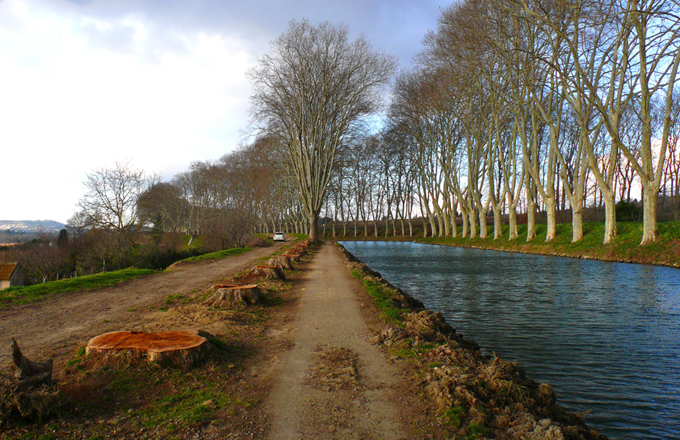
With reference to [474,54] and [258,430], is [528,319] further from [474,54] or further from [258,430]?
[474,54]

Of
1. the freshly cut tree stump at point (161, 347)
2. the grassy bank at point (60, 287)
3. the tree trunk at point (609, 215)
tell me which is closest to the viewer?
the freshly cut tree stump at point (161, 347)

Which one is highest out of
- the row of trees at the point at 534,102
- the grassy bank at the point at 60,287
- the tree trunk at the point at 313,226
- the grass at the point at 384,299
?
the row of trees at the point at 534,102

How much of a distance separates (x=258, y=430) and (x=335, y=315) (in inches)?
180

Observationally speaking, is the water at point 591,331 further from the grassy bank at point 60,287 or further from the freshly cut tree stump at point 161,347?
the grassy bank at point 60,287

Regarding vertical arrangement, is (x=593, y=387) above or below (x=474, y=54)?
below

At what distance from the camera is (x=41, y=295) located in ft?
32.2

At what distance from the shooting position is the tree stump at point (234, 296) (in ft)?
27.7

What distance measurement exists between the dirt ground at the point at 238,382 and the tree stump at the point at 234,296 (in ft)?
1.25

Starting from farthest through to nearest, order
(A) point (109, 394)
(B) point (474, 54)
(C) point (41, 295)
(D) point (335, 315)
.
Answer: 1. (B) point (474, 54)
2. (C) point (41, 295)
3. (D) point (335, 315)
4. (A) point (109, 394)

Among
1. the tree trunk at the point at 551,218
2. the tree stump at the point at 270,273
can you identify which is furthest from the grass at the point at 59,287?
the tree trunk at the point at 551,218

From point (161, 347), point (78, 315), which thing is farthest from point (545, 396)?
point (78, 315)

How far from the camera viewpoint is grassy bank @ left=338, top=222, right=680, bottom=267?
17.6 meters

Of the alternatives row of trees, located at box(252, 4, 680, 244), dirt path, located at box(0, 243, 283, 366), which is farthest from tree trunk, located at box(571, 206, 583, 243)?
dirt path, located at box(0, 243, 283, 366)

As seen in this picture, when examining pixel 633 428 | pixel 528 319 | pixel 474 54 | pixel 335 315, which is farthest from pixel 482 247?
pixel 633 428
